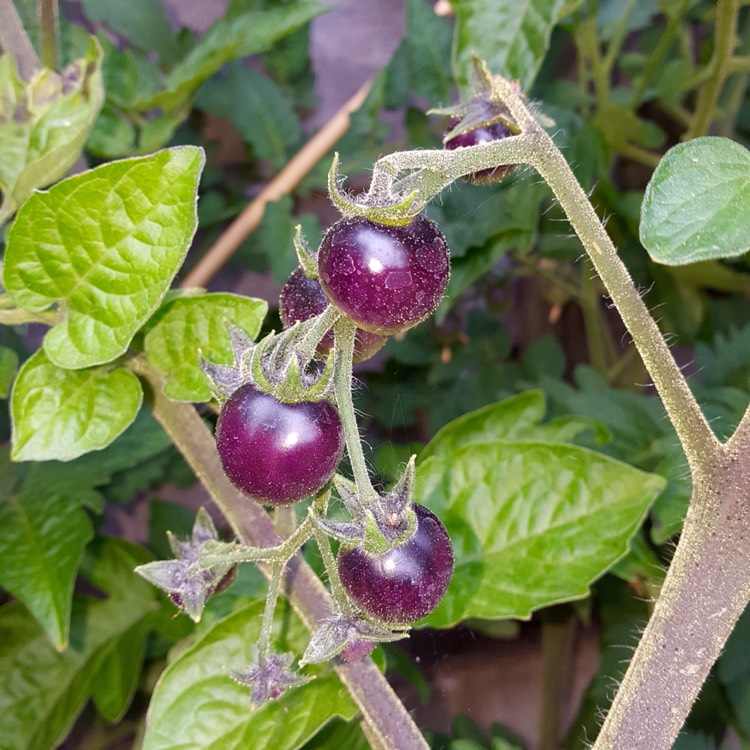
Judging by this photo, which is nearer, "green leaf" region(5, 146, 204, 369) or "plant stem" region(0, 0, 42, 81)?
"green leaf" region(5, 146, 204, 369)

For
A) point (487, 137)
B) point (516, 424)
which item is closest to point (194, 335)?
point (487, 137)

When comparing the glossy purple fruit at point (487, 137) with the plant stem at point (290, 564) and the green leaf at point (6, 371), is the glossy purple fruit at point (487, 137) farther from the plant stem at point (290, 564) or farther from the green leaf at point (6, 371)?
the green leaf at point (6, 371)

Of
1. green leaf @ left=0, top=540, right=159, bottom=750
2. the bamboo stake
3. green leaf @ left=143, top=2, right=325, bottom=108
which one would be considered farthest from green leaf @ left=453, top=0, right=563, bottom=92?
green leaf @ left=0, top=540, right=159, bottom=750

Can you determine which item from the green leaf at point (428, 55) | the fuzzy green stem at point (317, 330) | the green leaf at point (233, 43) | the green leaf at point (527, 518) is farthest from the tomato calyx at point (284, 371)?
the green leaf at point (428, 55)

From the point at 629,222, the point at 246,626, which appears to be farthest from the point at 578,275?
the point at 246,626

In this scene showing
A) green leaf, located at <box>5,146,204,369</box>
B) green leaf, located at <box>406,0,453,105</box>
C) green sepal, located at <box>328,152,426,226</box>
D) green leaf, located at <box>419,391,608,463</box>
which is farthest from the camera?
green leaf, located at <box>406,0,453,105</box>

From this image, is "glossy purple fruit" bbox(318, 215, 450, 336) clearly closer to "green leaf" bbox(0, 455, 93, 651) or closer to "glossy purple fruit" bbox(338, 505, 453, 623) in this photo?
"glossy purple fruit" bbox(338, 505, 453, 623)
